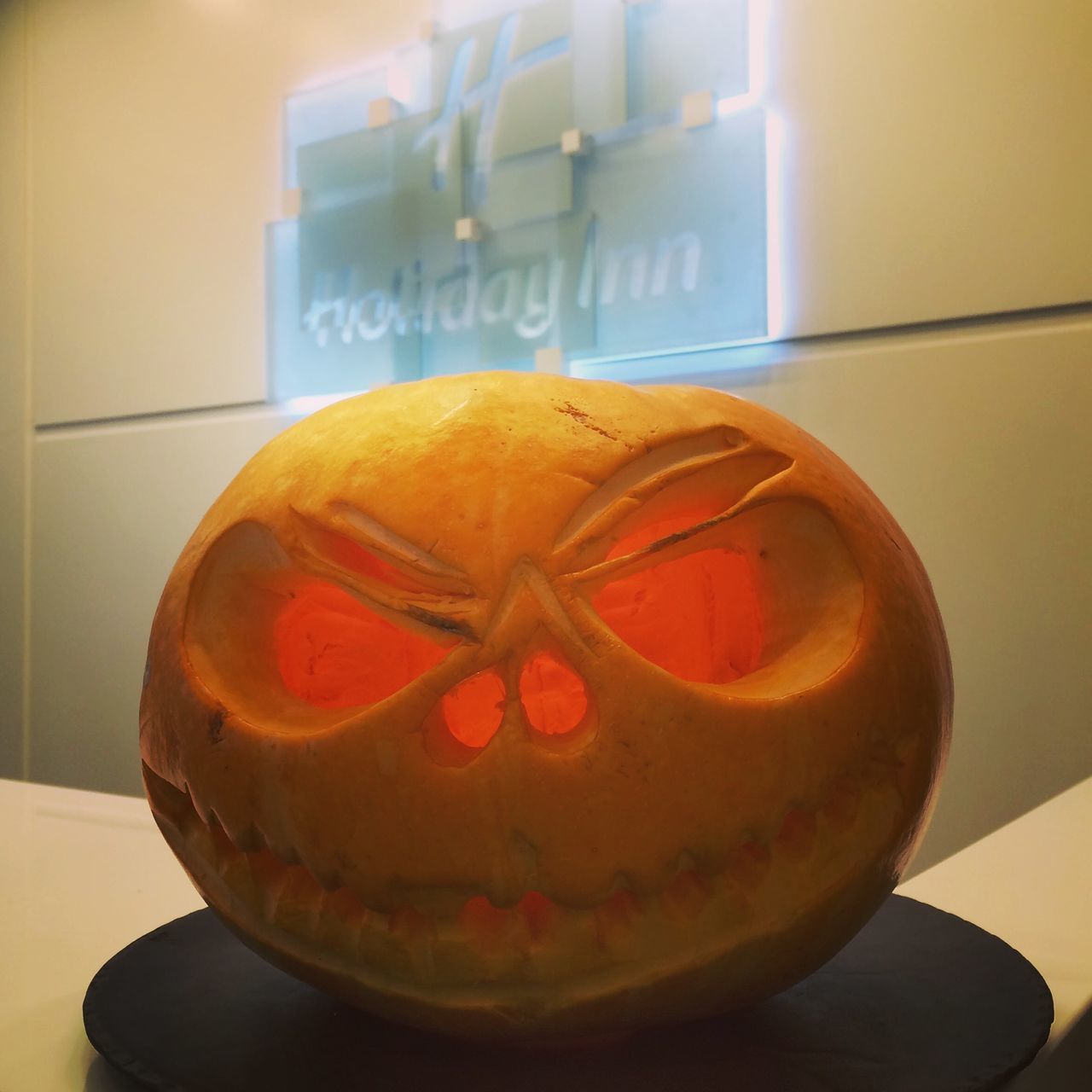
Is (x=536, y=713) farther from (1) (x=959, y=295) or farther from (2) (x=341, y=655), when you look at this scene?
(1) (x=959, y=295)

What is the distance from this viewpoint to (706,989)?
21.4 inches

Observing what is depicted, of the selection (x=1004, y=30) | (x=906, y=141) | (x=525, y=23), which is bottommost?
(x=906, y=141)

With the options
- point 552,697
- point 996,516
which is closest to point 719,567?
point 552,697

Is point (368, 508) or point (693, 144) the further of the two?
point (693, 144)

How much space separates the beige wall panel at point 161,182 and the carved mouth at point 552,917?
1987 mm

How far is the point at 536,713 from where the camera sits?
616 mm

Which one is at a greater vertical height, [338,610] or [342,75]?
[342,75]

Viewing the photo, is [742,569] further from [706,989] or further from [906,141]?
[906,141]

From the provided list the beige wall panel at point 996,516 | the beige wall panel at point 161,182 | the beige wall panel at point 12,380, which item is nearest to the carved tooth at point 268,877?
the beige wall panel at point 996,516

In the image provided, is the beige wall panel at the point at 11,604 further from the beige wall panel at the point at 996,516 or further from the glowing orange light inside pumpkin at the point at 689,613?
the glowing orange light inside pumpkin at the point at 689,613

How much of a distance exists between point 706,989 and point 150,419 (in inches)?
94.2

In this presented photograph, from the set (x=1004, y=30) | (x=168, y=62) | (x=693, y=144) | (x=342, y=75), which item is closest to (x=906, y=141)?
(x=1004, y=30)

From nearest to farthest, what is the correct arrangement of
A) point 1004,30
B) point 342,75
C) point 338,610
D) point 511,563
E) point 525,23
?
point 511,563
point 338,610
point 1004,30
point 525,23
point 342,75

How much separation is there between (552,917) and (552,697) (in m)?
0.14
